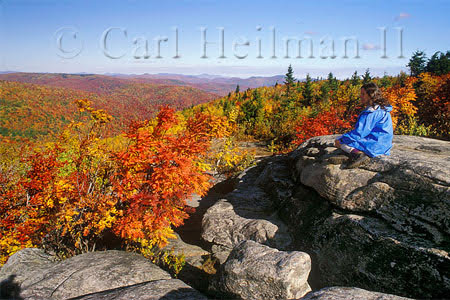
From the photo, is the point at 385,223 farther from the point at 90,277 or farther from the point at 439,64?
the point at 439,64

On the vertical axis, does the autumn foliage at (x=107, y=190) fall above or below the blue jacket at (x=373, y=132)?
below

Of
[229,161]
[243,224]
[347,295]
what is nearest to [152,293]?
[347,295]

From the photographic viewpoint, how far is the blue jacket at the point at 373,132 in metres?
4.35

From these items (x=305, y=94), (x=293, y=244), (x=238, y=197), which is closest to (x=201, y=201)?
(x=238, y=197)

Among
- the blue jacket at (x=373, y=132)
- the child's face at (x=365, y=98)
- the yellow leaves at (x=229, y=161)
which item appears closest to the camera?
the blue jacket at (x=373, y=132)

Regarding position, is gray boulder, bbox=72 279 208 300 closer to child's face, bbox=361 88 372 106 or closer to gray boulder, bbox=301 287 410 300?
gray boulder, bbox=301 287 410 300

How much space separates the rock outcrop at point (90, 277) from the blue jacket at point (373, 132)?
3762 millimetres

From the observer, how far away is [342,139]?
4.69 metres

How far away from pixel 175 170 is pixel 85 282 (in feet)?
7.05

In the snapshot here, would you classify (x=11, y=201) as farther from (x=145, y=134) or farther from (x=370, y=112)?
(x=370, y=112)

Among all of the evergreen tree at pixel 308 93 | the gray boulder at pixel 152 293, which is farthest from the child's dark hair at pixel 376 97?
the evergreen tree at pixel 308 93

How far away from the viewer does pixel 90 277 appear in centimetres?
376

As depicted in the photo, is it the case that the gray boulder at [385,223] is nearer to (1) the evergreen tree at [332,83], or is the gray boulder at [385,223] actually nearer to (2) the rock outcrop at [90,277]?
(2) the rock outcrop at [90,277]

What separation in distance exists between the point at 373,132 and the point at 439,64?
4002 centimetres
